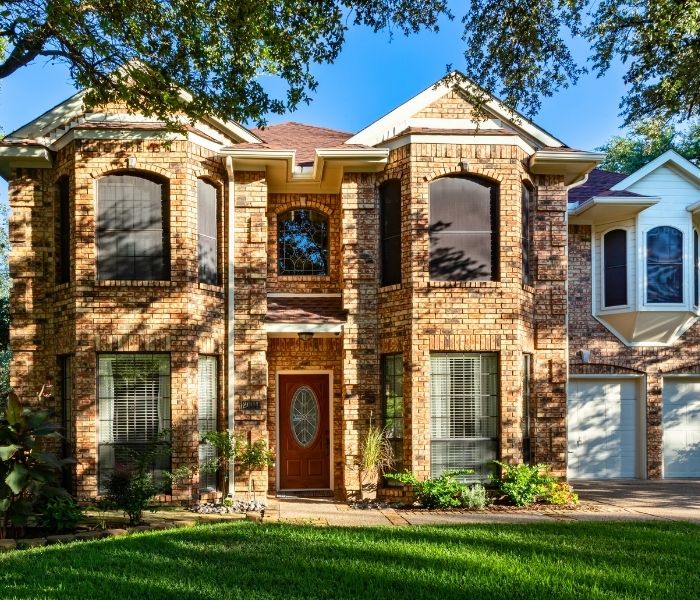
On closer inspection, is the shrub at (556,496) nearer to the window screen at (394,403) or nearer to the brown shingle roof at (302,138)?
the window screen at (394,403)

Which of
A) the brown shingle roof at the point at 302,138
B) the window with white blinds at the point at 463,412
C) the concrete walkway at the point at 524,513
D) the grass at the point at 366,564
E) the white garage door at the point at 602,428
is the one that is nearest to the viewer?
the grass at the point at 366,564

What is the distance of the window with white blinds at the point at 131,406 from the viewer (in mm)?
11227

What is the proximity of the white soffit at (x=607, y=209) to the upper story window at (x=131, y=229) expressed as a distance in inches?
326

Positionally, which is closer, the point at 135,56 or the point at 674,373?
the point at 135,56

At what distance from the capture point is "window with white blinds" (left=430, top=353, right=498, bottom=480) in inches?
461

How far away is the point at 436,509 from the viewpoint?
11133 mm

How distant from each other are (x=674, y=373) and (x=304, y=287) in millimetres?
8220

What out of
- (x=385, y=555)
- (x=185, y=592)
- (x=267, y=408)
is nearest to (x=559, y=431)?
(x=267, y=408)

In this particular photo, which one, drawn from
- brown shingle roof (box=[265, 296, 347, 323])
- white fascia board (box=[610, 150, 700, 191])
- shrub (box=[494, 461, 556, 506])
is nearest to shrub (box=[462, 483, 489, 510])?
shrub (box=[494, 461, 556, 506])

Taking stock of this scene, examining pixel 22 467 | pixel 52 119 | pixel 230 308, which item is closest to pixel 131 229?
pixel 230 308

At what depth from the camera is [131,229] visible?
11555mm

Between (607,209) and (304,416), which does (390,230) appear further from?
(607,209)

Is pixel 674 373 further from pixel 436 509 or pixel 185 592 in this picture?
pixel 185 592

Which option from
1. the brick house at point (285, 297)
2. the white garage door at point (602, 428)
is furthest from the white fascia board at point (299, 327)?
the white garage door at point (602, 428)
